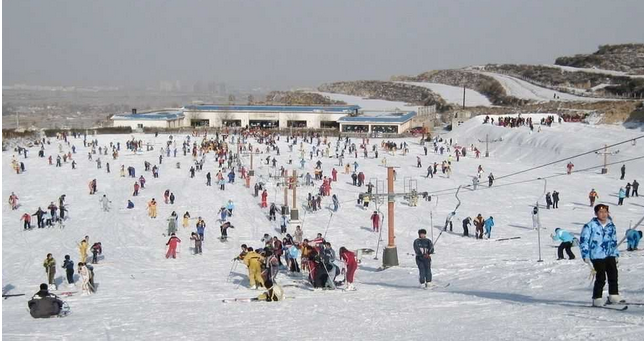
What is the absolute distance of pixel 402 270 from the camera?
13.3 meters

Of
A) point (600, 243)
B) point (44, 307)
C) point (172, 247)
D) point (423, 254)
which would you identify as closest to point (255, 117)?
point (172, 247)

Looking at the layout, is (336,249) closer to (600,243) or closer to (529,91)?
(600,243)

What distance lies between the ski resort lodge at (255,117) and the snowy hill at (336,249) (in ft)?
74.9

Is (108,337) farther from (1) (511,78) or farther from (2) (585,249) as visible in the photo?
(1) (511,78)

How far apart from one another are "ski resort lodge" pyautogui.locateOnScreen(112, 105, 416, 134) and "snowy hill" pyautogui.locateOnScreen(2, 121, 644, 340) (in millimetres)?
22833

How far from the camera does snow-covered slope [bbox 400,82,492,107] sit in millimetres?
79200

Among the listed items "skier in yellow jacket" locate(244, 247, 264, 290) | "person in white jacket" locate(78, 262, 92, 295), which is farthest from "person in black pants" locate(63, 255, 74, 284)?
"skier in yellow jacket" locate(244, 247, 264, 290)

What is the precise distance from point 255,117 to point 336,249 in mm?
50435

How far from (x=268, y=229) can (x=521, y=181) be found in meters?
14.4

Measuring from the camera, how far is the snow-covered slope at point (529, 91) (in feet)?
229

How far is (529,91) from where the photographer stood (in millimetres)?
79688

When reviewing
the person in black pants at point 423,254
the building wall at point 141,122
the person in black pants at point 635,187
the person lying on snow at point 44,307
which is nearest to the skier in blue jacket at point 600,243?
the person in black pants at point 423,254

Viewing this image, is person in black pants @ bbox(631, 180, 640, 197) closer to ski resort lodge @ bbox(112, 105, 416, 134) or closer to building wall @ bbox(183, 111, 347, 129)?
ski resort lodge @ bbox(112, 105, 416, 134)

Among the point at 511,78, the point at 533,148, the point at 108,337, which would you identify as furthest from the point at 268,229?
the point at 511,78
